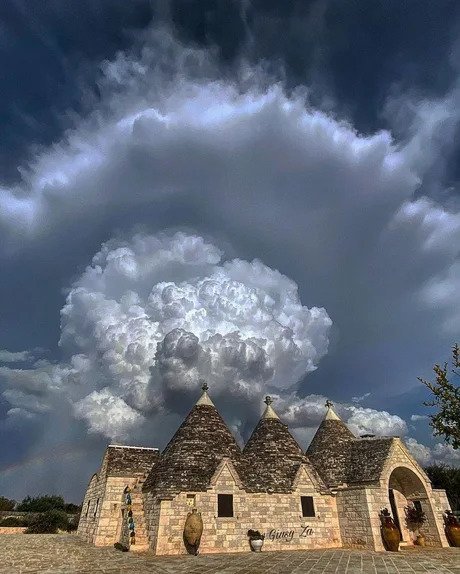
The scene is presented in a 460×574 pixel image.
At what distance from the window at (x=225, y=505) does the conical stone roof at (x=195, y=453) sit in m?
0.86

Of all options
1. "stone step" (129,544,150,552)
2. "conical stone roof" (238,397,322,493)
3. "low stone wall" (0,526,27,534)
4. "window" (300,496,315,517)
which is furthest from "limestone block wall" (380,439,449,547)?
"low stone wall" (0,526,27,534)

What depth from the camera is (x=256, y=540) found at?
626 inches

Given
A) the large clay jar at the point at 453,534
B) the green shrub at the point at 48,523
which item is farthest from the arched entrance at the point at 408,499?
the green shrub at the point at 48,523

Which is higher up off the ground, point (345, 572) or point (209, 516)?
point (209, 516)

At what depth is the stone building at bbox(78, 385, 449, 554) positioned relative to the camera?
16250 mm

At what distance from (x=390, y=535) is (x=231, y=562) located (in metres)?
7.61

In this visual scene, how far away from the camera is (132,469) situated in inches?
775

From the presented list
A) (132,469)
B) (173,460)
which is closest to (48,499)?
(132,469)

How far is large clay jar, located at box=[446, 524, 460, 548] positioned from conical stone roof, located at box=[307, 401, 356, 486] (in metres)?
4.94

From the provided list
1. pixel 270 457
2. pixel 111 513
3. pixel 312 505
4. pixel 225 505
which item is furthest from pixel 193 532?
pixel 312 505

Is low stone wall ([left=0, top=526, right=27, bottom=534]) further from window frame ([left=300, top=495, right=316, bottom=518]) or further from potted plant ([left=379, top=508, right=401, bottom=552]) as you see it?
potted plant ([left=379, top=508, right=401, bottom=552])

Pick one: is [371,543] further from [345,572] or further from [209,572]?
[209,572]

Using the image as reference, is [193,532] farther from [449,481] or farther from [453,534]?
[449,481]

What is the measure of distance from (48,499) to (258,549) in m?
37.1
